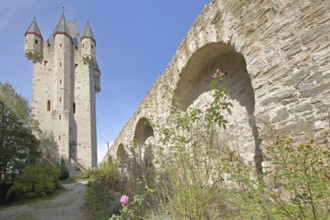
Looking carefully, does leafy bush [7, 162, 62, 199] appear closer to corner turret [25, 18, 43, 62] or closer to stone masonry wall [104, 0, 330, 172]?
stone masonry wall [104, 0, 330, 172]

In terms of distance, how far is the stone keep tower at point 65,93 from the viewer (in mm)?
26047

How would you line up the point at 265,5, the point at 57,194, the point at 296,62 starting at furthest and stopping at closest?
the point at 57,194
the point at 265,5
the point at 296,62

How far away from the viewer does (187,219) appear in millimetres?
2836

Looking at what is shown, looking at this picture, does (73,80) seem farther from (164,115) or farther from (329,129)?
(329,129)

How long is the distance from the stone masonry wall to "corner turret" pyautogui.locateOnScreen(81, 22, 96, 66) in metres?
A: 25.9

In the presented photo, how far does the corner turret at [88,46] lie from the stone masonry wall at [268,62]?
25.9 meters

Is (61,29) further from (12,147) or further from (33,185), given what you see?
(33,185)

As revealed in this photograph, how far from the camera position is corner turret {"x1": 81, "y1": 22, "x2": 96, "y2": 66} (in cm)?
2958

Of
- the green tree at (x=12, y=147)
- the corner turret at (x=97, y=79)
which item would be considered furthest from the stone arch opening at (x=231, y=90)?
the corner turret at (x=97, y=79)

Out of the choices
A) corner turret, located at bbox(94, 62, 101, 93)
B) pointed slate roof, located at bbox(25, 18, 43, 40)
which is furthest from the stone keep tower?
corner turret, located at bbox(94, 62, 101, 93)

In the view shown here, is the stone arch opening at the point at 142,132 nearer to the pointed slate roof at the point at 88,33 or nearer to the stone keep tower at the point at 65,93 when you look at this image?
the stone keep tower at the point at 65,93

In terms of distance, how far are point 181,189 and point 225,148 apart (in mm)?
1473

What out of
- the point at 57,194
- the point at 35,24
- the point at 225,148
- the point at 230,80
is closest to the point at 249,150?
the point at 225,148

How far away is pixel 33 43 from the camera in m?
27.4
